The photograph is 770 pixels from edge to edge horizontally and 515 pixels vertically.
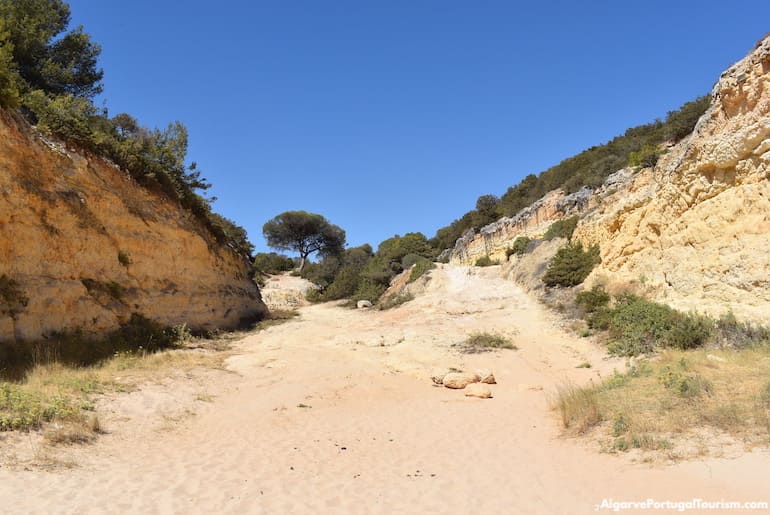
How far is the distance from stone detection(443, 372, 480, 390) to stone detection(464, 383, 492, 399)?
1.15ft

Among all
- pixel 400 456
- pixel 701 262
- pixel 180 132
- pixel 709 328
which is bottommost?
pixel 400 456

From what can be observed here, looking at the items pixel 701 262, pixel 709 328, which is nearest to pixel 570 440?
pixel 709 328

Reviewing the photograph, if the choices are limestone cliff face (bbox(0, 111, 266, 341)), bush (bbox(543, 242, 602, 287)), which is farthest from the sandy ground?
bush (bbox(543, 242, 602, 287))

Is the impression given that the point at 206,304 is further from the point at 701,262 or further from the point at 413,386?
the point at 701,262

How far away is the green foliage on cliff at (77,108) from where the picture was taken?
12.0 m

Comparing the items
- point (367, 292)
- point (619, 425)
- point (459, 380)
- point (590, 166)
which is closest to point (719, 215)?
point (459, 380)

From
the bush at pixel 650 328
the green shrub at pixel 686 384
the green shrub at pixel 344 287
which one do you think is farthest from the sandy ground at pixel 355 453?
the green shrub at pixel 344 287

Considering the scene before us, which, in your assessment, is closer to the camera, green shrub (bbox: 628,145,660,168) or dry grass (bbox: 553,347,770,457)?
dry grass (bbox: 553,347,770,457)

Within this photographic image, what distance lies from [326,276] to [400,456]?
34296 millimetres

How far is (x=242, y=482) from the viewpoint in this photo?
4.68 m

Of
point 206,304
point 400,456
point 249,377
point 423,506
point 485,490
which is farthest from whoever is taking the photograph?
point 206,304

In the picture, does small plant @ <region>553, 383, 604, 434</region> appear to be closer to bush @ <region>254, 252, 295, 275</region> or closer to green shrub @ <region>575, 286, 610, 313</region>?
green shrub @ <region>575, 286, 610, 313</region>

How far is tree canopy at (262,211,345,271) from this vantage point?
46625 millimetres

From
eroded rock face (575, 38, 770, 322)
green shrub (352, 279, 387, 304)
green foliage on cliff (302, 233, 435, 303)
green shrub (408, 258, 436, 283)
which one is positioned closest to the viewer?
eroded rock face (575, 38, 770, 322)
